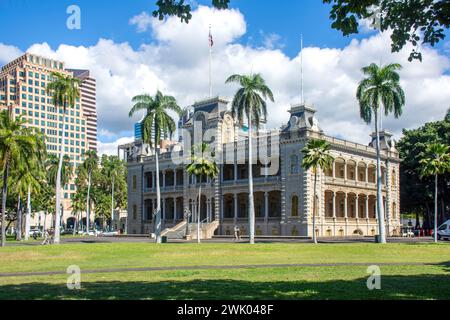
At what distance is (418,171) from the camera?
246ft

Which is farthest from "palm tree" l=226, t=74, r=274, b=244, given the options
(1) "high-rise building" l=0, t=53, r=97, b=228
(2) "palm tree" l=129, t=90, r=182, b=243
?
(1) "high-rise building" l=0, t=53, r=97, b=228

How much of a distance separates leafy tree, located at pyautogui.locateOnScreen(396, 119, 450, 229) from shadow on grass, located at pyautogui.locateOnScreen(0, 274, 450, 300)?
5948cm

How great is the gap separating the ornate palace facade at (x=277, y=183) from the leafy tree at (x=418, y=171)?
2.85 meters

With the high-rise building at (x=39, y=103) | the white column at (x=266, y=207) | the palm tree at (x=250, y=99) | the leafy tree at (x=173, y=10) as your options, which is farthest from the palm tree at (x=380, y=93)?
the high-rise building at (x=39, y=103)

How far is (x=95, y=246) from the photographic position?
1603 inches

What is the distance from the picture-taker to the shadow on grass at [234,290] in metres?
14.1

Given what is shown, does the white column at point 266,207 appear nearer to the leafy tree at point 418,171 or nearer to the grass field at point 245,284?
the leafy tree at point 418,171

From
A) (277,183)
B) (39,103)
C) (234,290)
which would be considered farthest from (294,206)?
(39,103)

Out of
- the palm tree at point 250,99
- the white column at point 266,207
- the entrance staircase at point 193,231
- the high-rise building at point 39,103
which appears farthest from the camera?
the high-rise building at point 39,103

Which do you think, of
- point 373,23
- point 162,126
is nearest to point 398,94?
point 162,126

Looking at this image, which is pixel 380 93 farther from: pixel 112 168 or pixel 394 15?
pixel 112 168

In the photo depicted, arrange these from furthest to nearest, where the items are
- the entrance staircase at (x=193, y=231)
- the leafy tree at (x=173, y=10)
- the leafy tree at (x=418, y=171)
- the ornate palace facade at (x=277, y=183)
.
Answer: the leafy tree at (x=418, y=171) → the entrance staircase at (x=193, y=231) → the ornate palace facade at (x=277, y=183) → the leafy tree at (x=173, y=10)

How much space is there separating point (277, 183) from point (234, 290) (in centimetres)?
5193
